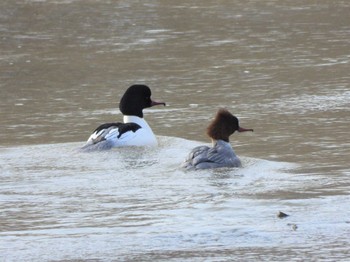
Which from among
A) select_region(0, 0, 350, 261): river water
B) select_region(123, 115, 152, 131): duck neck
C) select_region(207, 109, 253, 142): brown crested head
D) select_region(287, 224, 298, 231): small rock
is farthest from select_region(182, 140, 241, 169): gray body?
select_region(287, 224, 298, 231): small rock

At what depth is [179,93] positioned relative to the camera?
15.4m

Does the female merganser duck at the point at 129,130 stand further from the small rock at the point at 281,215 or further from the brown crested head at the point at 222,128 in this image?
the small rock at the point at 281,215

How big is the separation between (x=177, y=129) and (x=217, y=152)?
2.14 metres

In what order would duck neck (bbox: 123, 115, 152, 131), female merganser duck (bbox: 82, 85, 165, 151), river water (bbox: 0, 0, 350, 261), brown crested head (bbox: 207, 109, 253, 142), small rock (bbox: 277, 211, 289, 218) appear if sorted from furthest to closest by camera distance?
duck neck (bbox: 123, 115, 152, 131) < female merganser duck (bbox: 82, 85, 165, 151) < brown crested head (bbox: 207, 109, 253, 142) < small rock (bbox: 277, 211, 289, 218) < river water (bbox: 0, 0, 350, 261)

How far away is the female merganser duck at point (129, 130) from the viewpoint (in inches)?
475

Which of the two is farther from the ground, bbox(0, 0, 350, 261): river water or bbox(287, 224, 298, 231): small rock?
bbox(287, 224, 298, 231): small rock

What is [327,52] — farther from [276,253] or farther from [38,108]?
[276,253]

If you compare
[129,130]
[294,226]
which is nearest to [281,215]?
[294,226]

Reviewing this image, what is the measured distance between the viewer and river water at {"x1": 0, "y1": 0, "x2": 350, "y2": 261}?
7.93 m

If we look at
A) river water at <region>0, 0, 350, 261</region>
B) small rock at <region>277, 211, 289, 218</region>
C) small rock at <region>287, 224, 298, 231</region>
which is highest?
small rock at <region>287, 224, 298, 231</region>

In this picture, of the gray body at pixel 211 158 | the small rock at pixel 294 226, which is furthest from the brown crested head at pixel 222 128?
the small rock at pixel 294 226

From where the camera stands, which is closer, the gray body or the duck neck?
the gray body

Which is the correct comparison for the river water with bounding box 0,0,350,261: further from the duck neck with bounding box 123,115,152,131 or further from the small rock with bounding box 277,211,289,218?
the duck neck with bounding box 123,115,152,131

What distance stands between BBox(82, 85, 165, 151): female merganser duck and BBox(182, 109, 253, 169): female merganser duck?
4.08ft
